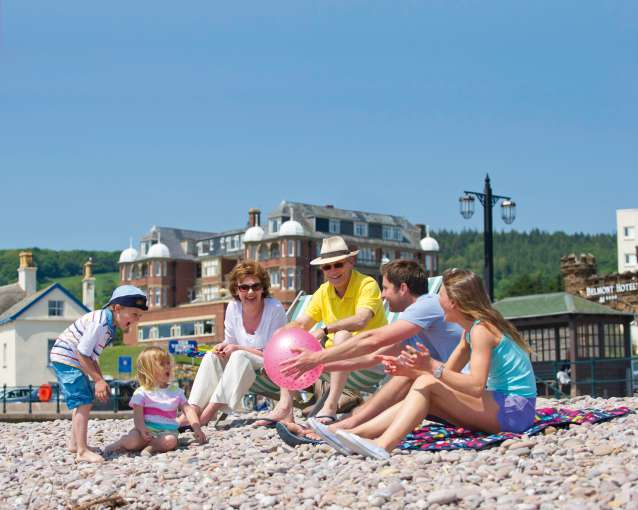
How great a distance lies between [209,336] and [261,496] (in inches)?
3056

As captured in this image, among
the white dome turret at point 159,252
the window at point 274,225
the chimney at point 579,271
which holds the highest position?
the window at point 274,225

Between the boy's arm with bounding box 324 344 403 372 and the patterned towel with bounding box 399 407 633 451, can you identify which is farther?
the boy's arm with bounding box 324 344 403 372

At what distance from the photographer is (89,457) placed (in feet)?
25.3

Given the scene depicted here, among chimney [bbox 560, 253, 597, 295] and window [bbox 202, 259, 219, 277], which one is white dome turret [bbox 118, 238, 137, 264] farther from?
chimney [bbox 560, 253, 597, 295]

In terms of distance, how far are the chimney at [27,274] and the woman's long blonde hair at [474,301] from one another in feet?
172

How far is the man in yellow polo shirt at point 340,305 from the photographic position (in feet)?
26.5

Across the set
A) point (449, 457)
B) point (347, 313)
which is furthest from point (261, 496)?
point (347, 313)

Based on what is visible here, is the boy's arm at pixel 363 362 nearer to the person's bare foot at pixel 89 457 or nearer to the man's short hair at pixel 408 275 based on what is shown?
the man's short hair at pixel 408 275

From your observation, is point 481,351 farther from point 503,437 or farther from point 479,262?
point 479,262

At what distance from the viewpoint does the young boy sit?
304 inches

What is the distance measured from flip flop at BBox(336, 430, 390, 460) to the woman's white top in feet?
7.81

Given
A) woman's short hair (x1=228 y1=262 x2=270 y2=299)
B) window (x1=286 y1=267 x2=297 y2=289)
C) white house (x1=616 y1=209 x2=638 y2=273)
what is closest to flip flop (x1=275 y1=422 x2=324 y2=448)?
woman's short hair (x1=228 y1=262 x2=270 y2=299)

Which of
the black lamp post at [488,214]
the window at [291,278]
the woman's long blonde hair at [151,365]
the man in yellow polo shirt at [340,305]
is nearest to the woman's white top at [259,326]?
the man in yellow polo shirt at [340,305]

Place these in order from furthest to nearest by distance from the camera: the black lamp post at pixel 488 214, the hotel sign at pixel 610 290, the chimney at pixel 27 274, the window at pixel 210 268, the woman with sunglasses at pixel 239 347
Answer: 1. the window at pixel 210 268
2. the hotel sign at pixel 610 290
3. the chimney at pixel 27 274
4. the black lamp post at pixel 488 214
5. the woman with sunglasses at pixel 239 347
